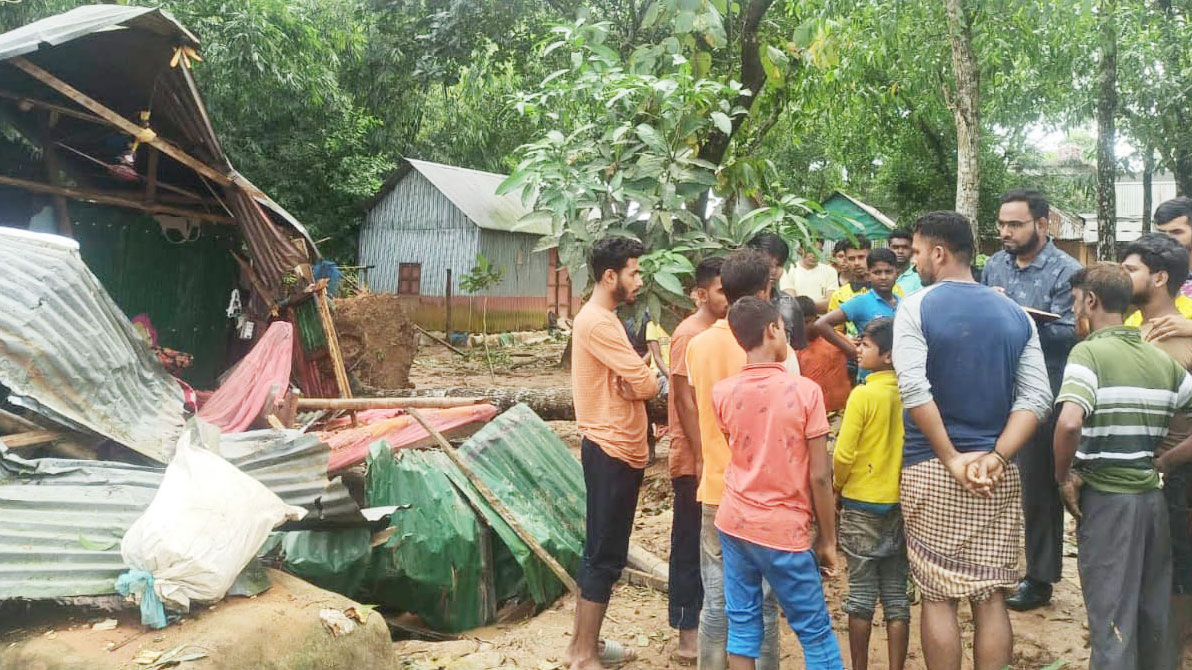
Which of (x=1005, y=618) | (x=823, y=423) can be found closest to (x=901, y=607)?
(x=1005, y=618)

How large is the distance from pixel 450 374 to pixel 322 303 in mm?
5736

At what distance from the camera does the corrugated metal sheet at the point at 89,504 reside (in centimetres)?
308

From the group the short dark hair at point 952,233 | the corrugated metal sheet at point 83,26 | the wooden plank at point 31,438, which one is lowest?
the wooden plank at point 31,438

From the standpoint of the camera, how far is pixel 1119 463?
309 centimetres

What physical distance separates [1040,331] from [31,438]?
492cm

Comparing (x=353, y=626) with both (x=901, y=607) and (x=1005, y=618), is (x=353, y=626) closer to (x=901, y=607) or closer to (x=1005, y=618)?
(x=901, y=607)

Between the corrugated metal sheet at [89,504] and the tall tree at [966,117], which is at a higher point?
the tall tree at [966,117]

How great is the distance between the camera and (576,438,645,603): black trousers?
3654mm

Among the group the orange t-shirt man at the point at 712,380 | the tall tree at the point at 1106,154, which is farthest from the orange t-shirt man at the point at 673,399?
the tall tree at the point at 1106,154

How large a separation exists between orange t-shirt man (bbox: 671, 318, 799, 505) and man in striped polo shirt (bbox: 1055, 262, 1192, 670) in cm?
103

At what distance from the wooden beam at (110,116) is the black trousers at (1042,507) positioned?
6.95 m

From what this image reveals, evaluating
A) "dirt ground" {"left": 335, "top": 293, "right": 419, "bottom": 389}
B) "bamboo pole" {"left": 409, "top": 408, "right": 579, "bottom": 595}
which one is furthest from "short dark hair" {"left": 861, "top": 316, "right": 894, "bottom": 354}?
"dirt ground" {"left": 335, "top": 293, "right": 419, "bottom": 389}

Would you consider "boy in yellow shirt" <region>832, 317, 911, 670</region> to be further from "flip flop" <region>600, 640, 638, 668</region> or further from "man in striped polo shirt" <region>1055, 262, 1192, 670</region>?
"flip flop" <region>600, 640, 638, 668</region>

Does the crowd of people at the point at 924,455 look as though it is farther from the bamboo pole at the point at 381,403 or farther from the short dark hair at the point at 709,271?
the bamboo pole at the point at 381,403
